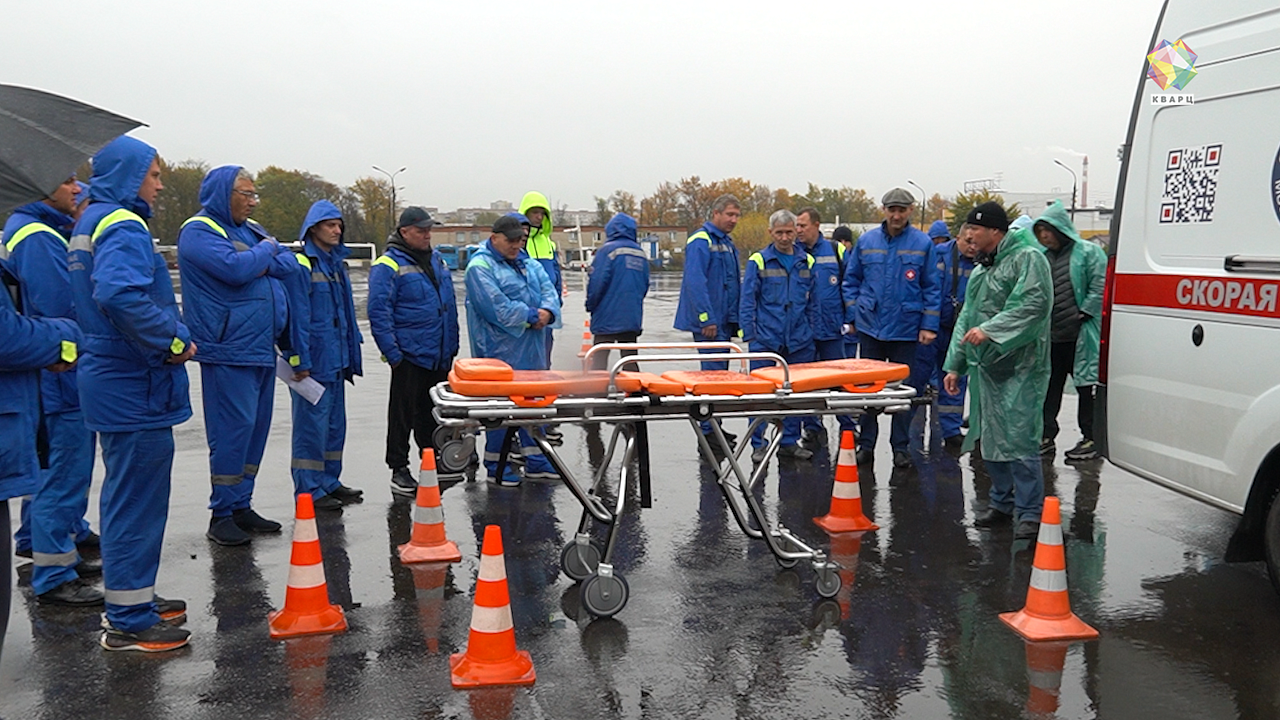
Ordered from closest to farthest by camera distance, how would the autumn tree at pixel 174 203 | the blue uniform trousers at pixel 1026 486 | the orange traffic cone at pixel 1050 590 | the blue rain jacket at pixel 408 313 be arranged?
the orange traffic cone at pixel 1050 590 → the blue uniform trousers at pixel 1026 486 → the blue rain jacket at pixel 408 313 → the autumn tree at pixel 174 203

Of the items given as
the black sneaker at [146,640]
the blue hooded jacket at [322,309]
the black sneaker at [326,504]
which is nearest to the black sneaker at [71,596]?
the black sneaker at [146,640]

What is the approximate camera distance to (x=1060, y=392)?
8664 millimetres

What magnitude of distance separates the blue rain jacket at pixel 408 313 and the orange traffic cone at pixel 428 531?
172 centimetres

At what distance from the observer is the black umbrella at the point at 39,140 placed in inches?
121

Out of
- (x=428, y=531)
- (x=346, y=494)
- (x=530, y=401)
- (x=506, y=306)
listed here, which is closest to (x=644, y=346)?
(x=530, y=401)

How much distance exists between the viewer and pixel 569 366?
219 inches

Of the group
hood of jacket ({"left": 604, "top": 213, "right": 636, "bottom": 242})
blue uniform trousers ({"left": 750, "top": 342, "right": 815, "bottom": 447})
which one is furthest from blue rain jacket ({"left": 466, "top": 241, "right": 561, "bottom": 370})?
blue uniform trousers ({"left": 750, "top": 342, "right": 815, "bottom": 447})

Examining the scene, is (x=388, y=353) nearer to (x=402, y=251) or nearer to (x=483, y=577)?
(x=402, y=251)

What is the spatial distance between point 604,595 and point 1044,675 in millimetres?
1968

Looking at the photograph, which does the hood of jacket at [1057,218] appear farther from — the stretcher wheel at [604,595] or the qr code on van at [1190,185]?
the stretcher wheel at [604,595]

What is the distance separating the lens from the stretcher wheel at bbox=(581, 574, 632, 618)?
474 cm

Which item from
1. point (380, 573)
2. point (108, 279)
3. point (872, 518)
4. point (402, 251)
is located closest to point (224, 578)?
point (380, 573)

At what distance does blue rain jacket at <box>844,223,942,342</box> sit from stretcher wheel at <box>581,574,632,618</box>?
4.33 metres

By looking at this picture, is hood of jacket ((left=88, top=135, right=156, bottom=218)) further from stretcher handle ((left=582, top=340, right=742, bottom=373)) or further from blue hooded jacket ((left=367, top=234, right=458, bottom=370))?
blue hooded jacket ((left=367, top=234, right=458, bottom=370))
